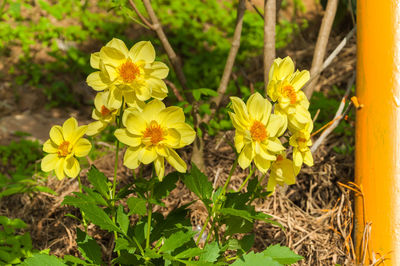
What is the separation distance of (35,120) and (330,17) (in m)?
2.98

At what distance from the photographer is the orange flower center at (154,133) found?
1.36m

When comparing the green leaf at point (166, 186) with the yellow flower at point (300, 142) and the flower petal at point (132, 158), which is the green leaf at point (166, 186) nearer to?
the flower petal at point (132, 158)

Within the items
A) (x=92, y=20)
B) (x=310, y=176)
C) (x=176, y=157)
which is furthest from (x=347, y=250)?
(x=92, y=20)

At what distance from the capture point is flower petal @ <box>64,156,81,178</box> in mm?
1541

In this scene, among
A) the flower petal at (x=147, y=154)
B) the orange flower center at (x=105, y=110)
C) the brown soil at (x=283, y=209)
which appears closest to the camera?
the flower petal at (x=147, y=154)

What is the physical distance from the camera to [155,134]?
1.36 m

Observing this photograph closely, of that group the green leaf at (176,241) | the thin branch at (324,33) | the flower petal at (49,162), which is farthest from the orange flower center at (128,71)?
the thin branch at (324,33)

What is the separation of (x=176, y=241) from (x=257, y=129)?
495mm

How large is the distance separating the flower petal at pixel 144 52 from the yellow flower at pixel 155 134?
16 centimetres

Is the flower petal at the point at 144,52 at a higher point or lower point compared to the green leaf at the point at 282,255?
higher

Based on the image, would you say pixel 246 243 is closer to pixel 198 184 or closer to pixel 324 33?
pixel 198 184

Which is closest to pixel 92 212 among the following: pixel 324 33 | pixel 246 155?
pixel 246 155

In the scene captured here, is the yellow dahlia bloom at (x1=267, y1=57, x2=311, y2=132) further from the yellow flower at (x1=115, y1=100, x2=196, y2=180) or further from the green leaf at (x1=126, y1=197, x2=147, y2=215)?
the green leaf at (x1=126, y1=197, x2=147, y2=215)

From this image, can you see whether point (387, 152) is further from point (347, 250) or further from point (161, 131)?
point (161, 131)
